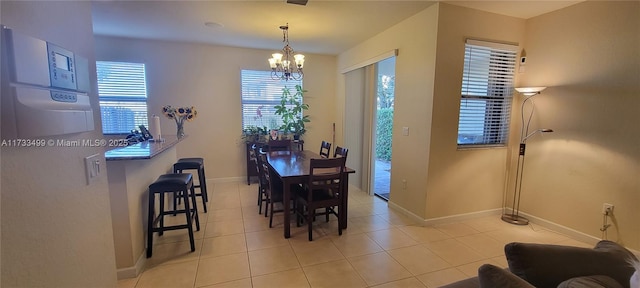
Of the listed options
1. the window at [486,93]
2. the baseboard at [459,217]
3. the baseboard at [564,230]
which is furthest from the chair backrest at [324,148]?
the baseboard at [564,230]

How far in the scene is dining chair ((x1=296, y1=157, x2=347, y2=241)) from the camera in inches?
107

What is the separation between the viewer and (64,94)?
94 cm

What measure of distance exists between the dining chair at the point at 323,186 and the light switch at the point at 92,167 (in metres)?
1.70

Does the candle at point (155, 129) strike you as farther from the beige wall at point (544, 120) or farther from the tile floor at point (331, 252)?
the beige wall at point (544, 120)

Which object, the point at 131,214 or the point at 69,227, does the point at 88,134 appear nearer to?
the point at 69,227

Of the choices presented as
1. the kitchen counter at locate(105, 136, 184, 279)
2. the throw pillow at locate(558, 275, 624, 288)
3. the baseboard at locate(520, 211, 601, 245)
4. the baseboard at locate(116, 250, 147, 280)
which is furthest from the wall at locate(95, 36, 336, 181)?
the throw pillow at locate(558, 275, 624, 288)

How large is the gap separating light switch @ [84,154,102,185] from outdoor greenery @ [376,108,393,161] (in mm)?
5305

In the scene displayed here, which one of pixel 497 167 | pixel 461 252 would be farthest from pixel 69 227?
pixel 497 167

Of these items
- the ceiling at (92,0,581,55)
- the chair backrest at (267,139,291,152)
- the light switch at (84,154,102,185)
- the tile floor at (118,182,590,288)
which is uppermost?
the ceiling at (92,0,581,55)

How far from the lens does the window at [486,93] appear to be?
126 inches

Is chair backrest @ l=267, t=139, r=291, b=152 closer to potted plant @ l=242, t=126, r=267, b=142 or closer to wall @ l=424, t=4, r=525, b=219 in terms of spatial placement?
potted plant @ l=242, t=126, r=267, b=142

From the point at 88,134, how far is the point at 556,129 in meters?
4.19

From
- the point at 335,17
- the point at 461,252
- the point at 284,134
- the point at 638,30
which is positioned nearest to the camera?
the point at 638,30

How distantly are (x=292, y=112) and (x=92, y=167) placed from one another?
412 centimetres
